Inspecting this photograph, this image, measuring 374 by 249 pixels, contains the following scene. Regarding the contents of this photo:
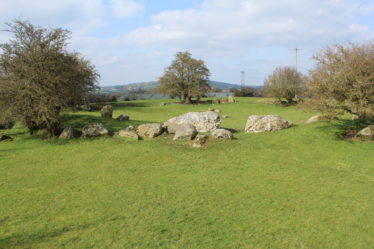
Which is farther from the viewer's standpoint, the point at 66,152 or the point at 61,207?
the point at 66,152

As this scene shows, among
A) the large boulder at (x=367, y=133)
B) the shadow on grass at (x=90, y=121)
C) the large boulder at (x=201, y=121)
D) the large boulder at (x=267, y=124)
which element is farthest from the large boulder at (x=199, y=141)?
the large boulder at (x=367, y=133)

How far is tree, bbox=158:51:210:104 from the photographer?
55594 millimetres

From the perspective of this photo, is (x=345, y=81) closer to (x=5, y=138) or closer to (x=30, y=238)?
(x=30, y=238)

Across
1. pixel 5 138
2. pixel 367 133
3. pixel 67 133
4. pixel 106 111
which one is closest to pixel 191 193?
pixel 367 133

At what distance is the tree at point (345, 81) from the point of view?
55.2ft

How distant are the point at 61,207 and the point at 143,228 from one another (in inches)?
133

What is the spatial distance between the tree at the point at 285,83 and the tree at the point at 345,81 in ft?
95.2

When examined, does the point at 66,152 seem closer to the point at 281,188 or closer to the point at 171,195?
the point at 171,195

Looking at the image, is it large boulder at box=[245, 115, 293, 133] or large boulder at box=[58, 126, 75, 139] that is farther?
large boulder at box=[245, 115, 293, 133]

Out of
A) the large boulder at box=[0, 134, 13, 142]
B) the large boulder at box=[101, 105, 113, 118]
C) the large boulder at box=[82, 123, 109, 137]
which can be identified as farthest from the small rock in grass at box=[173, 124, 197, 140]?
the large boulder at box=[101, 105, 113, 118]

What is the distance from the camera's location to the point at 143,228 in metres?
8.16

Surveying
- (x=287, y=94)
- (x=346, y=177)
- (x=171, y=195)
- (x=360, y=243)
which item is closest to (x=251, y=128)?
(x=346, y=177)

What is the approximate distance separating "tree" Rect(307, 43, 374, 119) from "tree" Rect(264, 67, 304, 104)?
95.2 feet

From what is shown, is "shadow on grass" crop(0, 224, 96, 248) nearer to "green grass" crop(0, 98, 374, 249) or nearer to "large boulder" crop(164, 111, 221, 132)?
"green grass" crop(0, 98, 374, 249)
